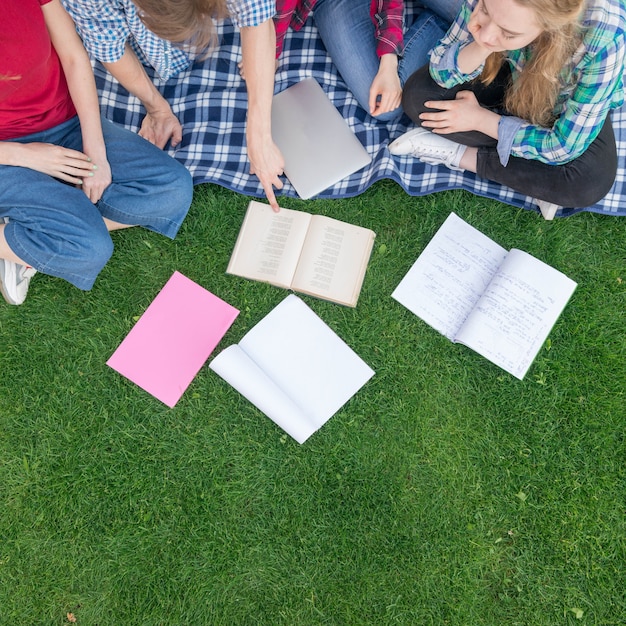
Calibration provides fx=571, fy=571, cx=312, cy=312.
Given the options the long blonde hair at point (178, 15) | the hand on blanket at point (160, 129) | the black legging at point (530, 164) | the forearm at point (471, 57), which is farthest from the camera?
the hand on blanket at point (160, 129)

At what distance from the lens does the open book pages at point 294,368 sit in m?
1.80

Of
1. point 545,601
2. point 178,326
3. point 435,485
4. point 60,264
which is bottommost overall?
point 545,601

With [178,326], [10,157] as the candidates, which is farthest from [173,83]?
[178,326]

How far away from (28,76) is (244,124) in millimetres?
733

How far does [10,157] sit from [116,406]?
819 millimetres

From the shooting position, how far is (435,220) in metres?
1.96

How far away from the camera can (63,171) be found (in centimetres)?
169

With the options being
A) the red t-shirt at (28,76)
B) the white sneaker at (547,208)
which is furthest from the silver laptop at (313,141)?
the red t-shirt at (28,76)

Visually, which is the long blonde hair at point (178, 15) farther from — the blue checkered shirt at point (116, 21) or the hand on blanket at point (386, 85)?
the hand on blanket at point (386, 85)

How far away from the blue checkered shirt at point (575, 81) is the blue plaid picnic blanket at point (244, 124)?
25cm

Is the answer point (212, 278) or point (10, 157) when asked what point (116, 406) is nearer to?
point (212, 278)

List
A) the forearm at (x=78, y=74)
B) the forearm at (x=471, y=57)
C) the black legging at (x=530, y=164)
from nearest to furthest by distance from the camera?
the forearm at (x=78, y=74) < the forearm at (x=471, y=57) < the black legging at (x=530, y=164)

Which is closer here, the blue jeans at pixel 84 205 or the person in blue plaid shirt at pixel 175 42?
the person in blue plaid shirt at pixel 175 42

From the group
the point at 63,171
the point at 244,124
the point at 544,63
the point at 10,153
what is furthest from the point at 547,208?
the point at 10,153
